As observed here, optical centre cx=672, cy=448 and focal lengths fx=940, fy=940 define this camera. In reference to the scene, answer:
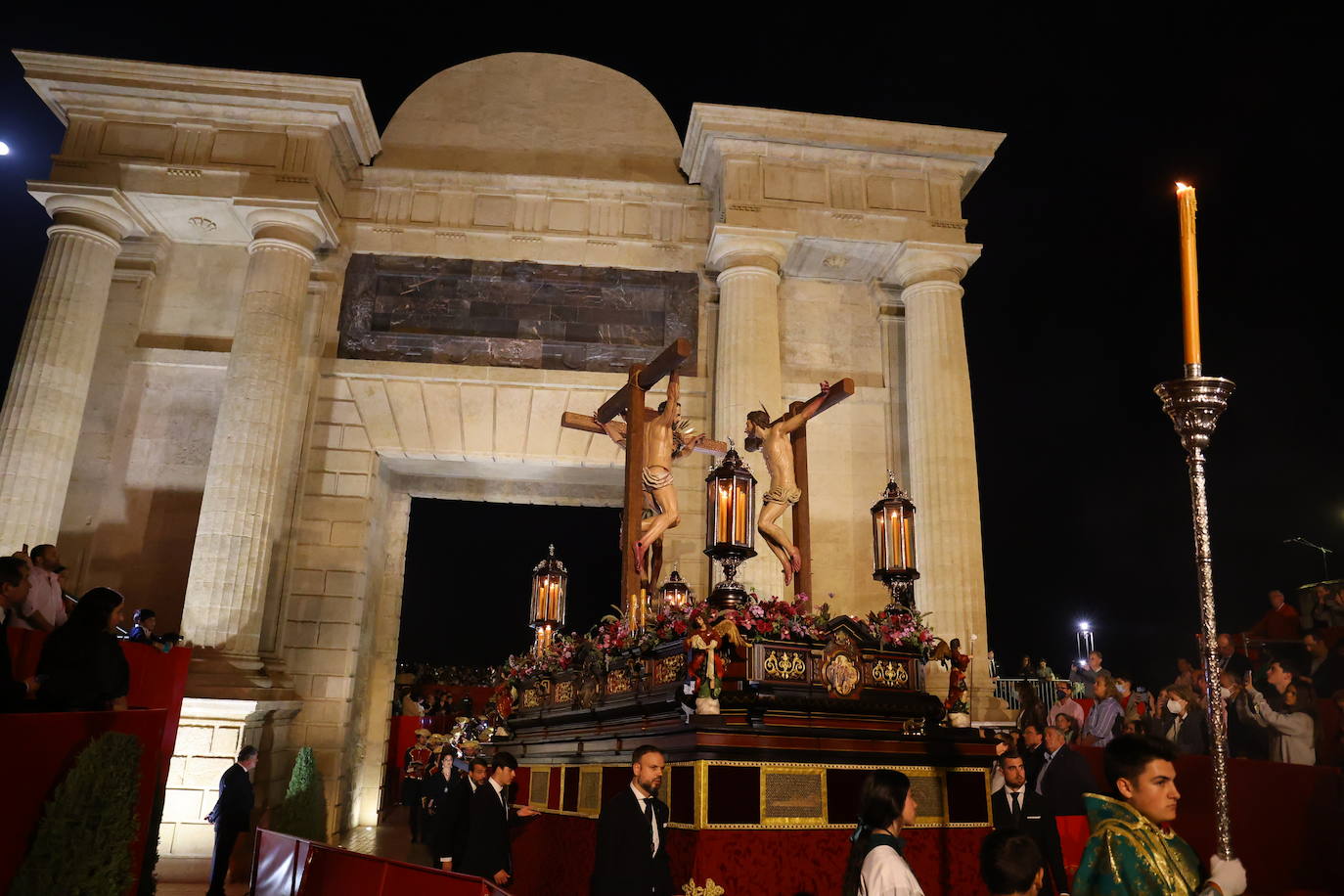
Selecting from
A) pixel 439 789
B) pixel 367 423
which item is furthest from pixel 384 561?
pixel 439 789

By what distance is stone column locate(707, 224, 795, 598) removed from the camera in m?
14.1

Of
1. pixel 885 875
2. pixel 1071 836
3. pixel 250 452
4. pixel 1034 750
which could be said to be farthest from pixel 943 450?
pixel 885 875

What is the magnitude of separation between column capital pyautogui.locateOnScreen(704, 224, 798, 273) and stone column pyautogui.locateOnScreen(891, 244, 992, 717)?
2073 mm

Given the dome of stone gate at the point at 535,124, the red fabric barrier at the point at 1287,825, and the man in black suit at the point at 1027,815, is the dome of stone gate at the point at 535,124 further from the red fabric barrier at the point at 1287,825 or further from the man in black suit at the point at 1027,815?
the red fabric barrier at the point at 1287,825

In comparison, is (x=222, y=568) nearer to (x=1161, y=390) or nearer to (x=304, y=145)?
(x=304, y=145)

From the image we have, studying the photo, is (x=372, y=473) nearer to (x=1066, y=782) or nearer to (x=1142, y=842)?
(x=1066, y=782)

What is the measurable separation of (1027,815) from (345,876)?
4439 mm

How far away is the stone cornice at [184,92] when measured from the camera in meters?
14.4

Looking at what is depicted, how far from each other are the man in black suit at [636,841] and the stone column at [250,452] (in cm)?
891

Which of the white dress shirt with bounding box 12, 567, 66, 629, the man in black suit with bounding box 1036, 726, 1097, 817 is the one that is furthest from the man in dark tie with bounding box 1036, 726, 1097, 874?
the white dress shirt with bounding box 12, 567, 66, 629

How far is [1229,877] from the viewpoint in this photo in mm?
3033

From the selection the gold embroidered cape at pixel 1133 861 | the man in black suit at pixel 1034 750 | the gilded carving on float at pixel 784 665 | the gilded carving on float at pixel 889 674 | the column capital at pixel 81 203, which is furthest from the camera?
the column capital at pixel 81 203

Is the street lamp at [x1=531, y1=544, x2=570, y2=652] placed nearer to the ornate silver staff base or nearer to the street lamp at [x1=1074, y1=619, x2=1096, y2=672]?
the ornate silver staff base

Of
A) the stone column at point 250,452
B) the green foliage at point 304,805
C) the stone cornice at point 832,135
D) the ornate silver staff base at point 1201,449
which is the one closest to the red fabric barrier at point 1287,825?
the ornate silver staff base at point 1201,449
